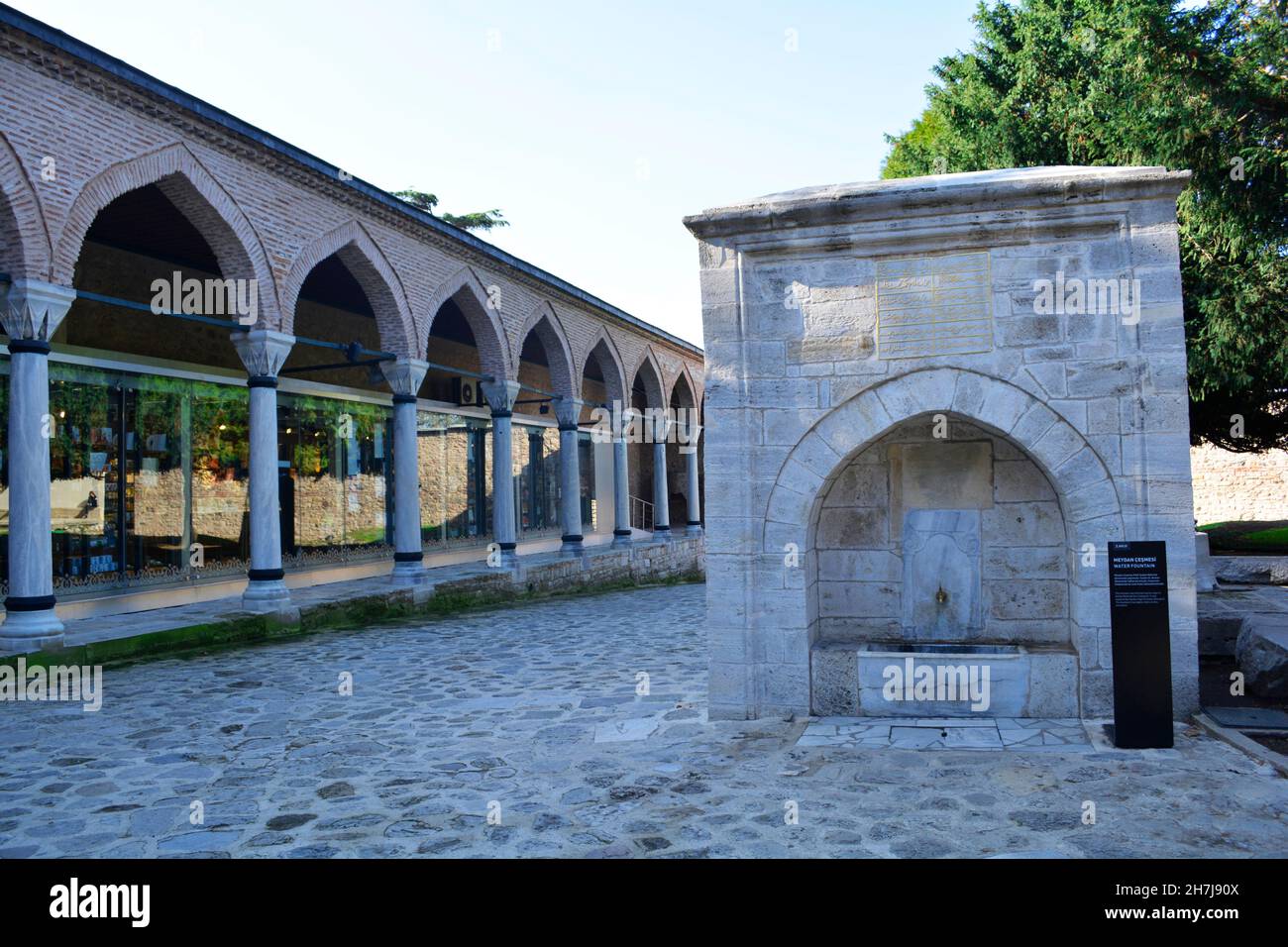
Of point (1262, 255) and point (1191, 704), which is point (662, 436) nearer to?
point (1262, 255)

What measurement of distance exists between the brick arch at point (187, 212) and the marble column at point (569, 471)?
25.7ft

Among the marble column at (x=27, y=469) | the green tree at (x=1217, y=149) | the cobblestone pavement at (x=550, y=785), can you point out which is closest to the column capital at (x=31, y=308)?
the marble column at (x=27, y=469)

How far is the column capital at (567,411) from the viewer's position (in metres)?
18.3

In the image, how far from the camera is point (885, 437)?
6.71 m

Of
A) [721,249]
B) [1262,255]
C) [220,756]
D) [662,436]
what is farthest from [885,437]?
[662,436]

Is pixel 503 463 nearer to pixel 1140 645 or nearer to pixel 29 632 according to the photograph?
pixel 29 632

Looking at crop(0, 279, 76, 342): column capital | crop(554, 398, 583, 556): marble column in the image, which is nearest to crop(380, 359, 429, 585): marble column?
crop(554, 398, 583, 556): marble column

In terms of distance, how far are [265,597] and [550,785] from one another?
7.37m

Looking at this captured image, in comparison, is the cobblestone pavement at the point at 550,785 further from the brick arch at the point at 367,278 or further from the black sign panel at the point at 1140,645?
the brick arch at the point at 367,278

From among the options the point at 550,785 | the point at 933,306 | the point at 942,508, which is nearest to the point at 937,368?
the point at 933,306

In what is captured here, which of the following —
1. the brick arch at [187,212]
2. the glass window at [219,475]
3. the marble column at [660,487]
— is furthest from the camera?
the marble column at [660,487]

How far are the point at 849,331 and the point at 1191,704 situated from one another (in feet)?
10.6

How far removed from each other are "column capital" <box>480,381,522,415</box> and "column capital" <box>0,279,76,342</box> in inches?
308

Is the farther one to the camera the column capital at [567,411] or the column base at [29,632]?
the column capital at [567,411]
